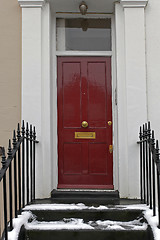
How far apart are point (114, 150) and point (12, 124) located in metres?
1.72

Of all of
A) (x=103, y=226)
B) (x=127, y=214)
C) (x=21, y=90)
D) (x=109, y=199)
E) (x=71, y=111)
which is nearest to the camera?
(x=103, y=226)

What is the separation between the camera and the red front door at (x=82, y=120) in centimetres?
485

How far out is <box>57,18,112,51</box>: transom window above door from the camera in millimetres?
5059

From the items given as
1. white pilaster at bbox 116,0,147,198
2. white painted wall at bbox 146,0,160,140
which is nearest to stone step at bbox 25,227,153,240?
white pilaster at bbox 116,0,147,198

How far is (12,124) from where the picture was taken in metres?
4.60

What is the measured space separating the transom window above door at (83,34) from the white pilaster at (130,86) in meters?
0.42

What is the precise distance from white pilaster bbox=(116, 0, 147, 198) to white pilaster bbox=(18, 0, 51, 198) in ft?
3.76

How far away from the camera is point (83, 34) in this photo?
16.7 feet

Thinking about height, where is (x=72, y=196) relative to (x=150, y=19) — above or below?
below

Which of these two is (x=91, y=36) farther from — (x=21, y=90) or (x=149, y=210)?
(x=149, y=210)

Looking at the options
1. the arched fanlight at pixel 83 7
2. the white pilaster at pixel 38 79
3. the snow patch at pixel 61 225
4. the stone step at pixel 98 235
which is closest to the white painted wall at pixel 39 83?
the white pilaster at pixel 38 79

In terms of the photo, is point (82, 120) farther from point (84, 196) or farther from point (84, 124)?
point (84, 196)

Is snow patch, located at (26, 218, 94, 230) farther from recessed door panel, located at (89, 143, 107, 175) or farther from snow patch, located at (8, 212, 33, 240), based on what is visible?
recessed door panel, located at (89, 143, 107, 175)

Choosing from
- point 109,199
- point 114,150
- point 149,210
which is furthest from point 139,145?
point 149,210
